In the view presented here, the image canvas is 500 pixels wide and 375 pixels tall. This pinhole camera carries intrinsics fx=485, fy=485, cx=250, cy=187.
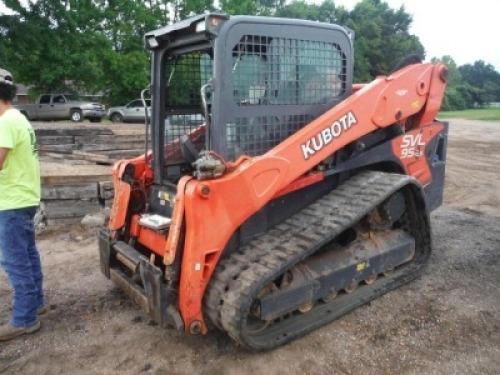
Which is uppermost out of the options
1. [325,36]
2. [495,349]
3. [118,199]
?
[325,36]

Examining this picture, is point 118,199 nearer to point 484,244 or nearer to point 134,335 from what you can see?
point 134,335

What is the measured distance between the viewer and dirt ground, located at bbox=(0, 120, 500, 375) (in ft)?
11.1

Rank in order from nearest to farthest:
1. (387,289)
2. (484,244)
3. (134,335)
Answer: (134,335) → (387,289) → (484,244)

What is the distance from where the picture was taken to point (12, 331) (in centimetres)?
377

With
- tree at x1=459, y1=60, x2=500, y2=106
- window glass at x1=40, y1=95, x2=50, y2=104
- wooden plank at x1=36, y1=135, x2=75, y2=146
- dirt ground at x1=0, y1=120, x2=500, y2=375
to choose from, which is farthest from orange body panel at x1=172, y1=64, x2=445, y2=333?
tree at x1=459, y1=60, x2=500, y2=106

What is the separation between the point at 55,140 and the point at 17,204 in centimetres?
658

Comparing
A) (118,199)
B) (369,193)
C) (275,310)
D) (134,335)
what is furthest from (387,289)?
(118,199)

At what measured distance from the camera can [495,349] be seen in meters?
3.55

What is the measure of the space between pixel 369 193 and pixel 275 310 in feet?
4.33

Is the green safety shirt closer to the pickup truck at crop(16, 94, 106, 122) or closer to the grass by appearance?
the pickup truck at crop(16, 94, 106, 122)

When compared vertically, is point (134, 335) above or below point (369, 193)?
below

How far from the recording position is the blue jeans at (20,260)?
3629mm

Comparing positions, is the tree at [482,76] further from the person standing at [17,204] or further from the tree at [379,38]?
the person standing at [17,204]

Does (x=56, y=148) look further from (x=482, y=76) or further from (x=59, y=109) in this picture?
(x=482, y=76)
